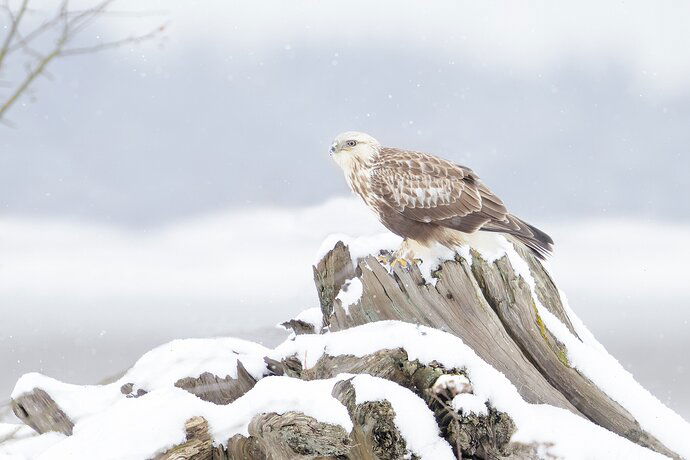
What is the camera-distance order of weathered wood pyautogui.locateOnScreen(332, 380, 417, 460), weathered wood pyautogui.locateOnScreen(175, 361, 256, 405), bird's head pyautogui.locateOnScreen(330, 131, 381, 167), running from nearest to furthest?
weathered wood pyautogui.locateOnScreen(332, 380, 417, 460) → weathered wood pyautogui.locateOnScreen(175, 361, 256, 405) → bird's head pyautogui.locateOnScreen(330, 131, 381, 167)

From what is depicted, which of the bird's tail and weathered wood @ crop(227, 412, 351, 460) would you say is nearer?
weathered wood @ crop(227, 412, 351, 460)

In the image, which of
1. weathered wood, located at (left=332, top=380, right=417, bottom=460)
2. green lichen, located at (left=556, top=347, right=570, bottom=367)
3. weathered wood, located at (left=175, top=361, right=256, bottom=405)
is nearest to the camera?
weathered wood, located at (left=332, top=380, right=417, bottom=460)

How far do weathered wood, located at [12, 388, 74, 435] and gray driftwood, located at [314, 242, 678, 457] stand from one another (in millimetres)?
3704

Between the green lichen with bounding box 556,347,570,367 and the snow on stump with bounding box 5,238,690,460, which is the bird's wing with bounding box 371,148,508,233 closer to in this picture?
the snow on stump with bounding box 5,238,690,460

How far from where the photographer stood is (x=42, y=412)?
28.2 feet

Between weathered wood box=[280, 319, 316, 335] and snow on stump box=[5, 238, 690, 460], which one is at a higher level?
weathered wood box=[280, 319, 316, 335]

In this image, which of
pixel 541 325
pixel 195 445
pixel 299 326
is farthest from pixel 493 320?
pixel 195 445

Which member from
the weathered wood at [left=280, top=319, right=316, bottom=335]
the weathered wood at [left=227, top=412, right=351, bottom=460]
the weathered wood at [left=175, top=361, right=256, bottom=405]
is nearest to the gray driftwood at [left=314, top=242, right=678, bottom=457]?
the weathered wood at [left=175, top=361, right=256, bottom=405]

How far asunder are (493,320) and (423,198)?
191 centimetres

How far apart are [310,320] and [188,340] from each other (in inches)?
83.0

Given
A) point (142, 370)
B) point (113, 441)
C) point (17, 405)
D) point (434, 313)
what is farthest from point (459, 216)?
point (17, 405)

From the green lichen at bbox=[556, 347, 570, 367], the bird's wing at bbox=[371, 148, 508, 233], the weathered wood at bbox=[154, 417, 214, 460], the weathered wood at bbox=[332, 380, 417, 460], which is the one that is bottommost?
the weathered wood at bbox=[154, 417, 214, 460]

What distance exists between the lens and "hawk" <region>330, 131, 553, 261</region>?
877 centimetres

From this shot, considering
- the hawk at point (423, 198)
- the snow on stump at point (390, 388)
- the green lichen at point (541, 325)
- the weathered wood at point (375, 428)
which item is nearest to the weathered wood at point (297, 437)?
the snow on stump at point (390, 388)
